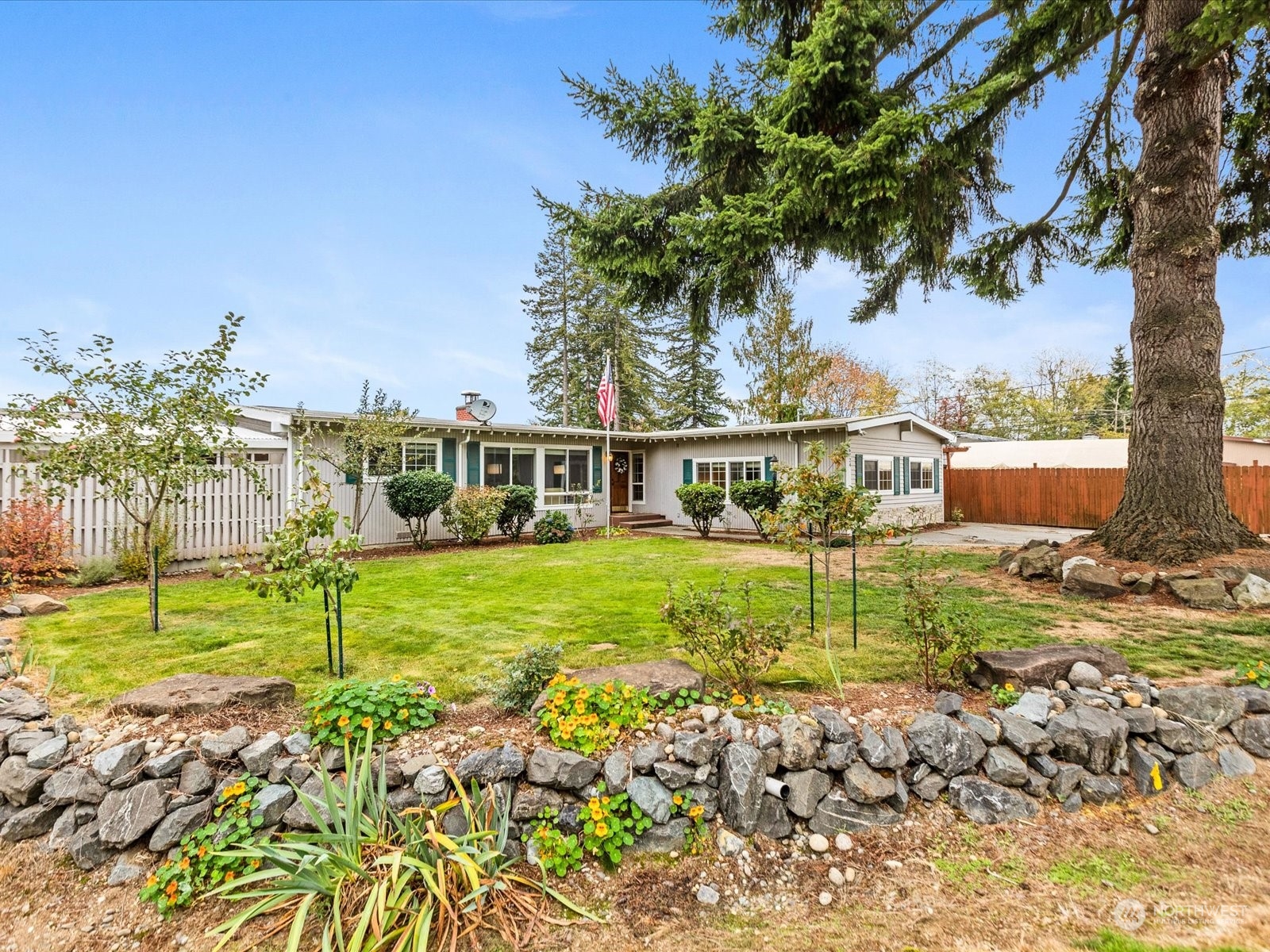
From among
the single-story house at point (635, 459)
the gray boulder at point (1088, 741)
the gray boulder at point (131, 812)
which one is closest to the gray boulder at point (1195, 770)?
the gray boulder at point (1088, 741)

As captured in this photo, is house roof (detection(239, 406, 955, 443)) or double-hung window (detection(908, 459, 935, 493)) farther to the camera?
double-hung window (detection(908, 459, 935, 493))

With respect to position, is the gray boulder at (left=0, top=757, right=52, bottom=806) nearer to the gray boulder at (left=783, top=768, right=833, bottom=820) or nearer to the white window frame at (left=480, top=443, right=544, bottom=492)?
the gray boulder at (left=783, top=768, right=833, bottom=820)

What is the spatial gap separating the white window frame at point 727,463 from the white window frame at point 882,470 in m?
2.29

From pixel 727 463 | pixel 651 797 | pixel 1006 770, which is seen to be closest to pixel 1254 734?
pixel 1006 770

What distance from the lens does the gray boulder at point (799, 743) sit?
8.50 feet

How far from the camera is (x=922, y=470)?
1512 cm

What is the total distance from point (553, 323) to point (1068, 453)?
67.0 feet

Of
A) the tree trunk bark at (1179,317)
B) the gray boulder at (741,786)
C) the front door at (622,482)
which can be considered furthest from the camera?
the front door at (622,482)

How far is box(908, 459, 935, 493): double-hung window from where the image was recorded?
1465 centimetres

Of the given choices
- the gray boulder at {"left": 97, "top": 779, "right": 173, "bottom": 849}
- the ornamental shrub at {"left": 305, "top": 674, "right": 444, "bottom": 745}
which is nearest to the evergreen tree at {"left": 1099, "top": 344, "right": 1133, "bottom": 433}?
the ornamental shrub at {"left": 305, "top": 674, "right": 444, "bottom": 745}

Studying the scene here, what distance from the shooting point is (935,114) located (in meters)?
4.89

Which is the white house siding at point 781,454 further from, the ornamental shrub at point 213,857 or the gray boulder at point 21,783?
the gray boulder at point 21,783

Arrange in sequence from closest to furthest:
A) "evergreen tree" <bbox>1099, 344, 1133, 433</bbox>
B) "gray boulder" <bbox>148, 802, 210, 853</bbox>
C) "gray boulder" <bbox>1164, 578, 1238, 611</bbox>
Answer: "gray boulder" <bbox>148, 802, 210, 853</bbox> → "gray boulder" <bbox>1164, 578, 1238, 611</bbox> → "evergreen tree" <bbox>1099, 344, 1133, 433</bbox>

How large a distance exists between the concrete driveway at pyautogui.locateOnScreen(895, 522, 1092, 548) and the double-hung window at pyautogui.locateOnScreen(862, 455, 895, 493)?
4.55ft
